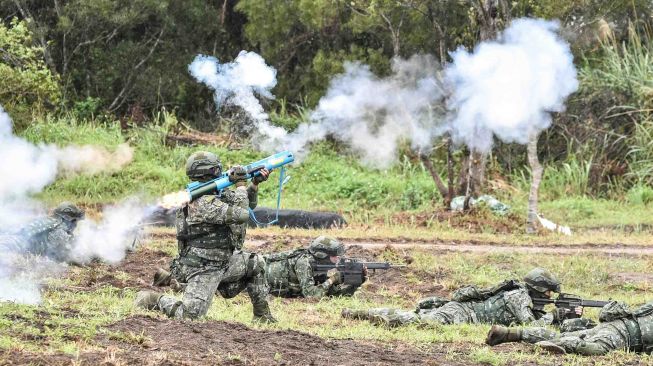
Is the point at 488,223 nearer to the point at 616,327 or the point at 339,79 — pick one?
the point at 339,79

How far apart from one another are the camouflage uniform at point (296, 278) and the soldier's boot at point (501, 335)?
12.2ft

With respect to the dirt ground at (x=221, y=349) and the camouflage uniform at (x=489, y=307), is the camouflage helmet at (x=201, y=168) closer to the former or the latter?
the dirt ground at (x=221, y=349)

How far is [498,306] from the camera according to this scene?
36.6 feet

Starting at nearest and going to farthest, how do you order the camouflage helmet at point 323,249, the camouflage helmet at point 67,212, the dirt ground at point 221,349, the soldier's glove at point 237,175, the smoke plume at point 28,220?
the dirt ground at point 221,349
the soldier's glove at point 237,175
the camouflage helmet at point 323,249
the smoke plume at point 28,220
the camouflage helmet at point 67,212

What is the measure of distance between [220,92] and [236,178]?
850 cm

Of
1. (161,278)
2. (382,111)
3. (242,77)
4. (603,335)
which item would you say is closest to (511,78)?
(382,111)

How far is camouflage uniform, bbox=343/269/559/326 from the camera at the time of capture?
10906 mm

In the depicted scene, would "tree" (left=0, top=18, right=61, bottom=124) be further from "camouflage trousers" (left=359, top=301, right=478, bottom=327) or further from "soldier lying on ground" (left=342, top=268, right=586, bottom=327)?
"camouflage trousers" (left=359, top=301, right=478, bottom=327)

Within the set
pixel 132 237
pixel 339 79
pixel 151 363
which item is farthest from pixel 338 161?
pixel 151 363

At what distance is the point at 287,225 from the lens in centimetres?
1962

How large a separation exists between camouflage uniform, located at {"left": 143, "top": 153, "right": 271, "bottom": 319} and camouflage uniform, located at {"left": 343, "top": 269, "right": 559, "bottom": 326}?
1299 mm

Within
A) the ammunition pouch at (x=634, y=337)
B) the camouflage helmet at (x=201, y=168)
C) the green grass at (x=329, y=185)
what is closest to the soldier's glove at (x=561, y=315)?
the ammunition pouch at (x=634, y=337)

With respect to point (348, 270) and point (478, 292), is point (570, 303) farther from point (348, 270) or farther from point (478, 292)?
point (348, 270)

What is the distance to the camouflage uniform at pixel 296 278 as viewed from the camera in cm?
1269
